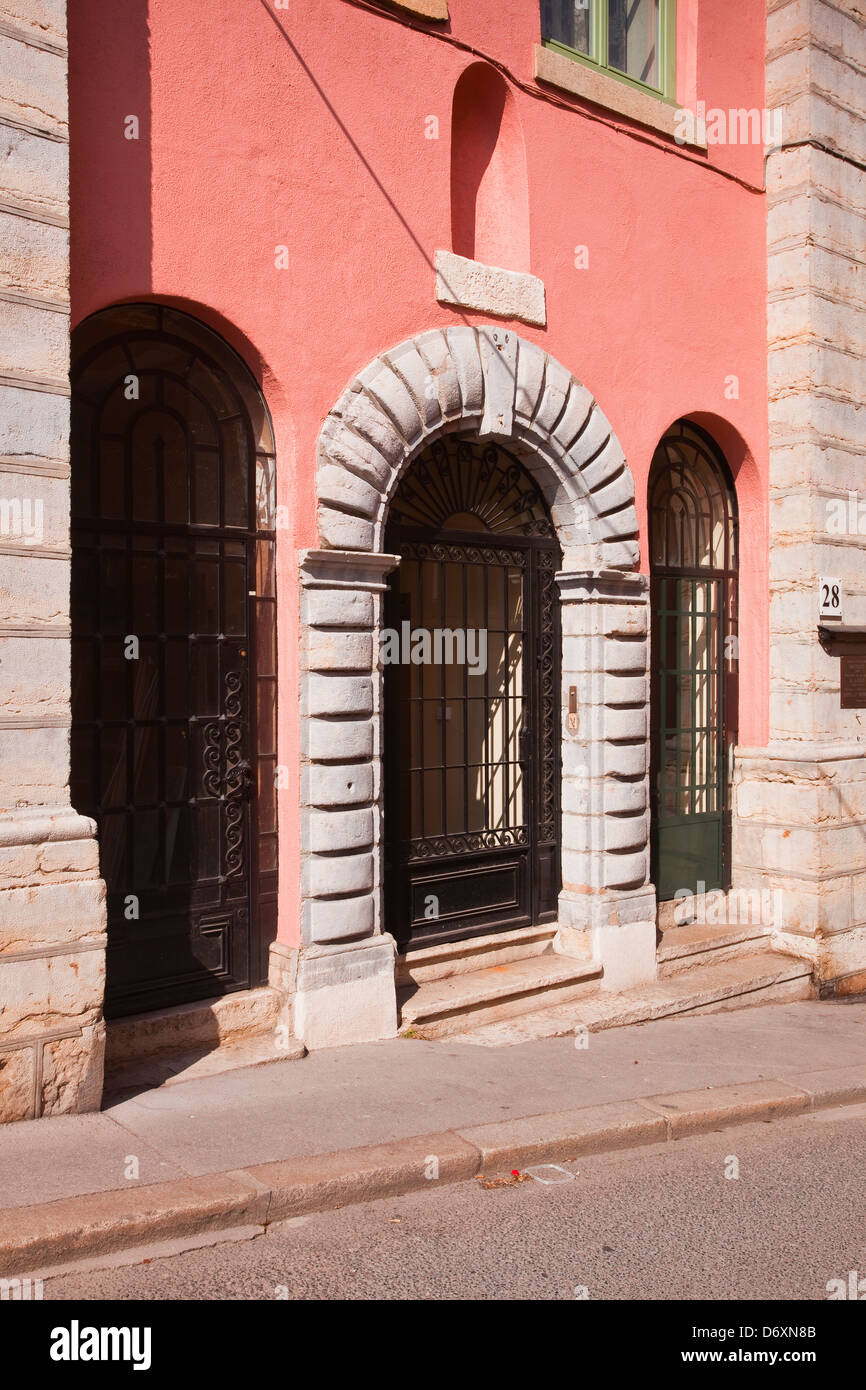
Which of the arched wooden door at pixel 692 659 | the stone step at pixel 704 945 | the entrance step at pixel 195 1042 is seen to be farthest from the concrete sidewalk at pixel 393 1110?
the arched wooden door at pixel 692 659

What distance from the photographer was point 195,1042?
6.18 m

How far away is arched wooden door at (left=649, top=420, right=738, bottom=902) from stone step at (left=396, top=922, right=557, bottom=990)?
4.34ft

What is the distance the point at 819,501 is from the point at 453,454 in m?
3.13

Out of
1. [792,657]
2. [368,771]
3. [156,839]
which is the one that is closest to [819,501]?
[792,657]

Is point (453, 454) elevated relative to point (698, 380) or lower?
lower

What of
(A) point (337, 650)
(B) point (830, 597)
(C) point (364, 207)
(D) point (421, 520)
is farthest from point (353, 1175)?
(B) point (830, 597)

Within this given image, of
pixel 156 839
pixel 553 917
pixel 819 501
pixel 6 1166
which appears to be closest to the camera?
pixel 6 1166

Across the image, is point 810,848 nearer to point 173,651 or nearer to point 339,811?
point 339,811

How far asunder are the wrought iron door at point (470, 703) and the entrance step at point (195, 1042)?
1148 mm

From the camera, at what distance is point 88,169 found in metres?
5.60

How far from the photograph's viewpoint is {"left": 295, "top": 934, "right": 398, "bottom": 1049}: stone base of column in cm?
635

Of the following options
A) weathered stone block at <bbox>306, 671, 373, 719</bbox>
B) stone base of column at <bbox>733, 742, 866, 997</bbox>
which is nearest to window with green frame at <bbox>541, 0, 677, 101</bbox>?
weathered stone block at <bbox>306, 671, 373, 719</bbox>

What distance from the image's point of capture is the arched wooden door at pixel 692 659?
8.93m

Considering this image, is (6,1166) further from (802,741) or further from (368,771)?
(802,741)
